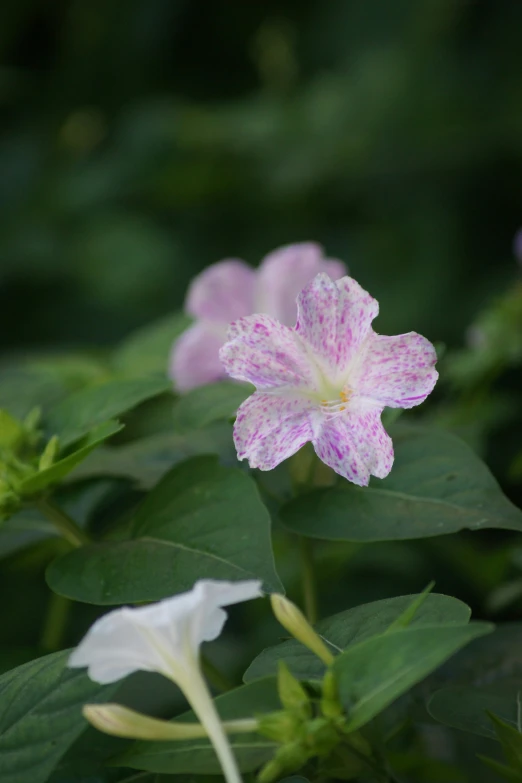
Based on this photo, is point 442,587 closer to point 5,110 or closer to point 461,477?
point 461,477

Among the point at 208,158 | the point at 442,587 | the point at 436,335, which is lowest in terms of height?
the point at 436,335

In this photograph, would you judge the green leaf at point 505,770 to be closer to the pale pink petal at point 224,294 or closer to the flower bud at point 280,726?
the flower bud at point 280,726

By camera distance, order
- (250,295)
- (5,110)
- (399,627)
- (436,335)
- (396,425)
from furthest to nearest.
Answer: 1. (5,110)
2. (436,335)
3. (250,295)
4. (396,425)
5. (399,627)

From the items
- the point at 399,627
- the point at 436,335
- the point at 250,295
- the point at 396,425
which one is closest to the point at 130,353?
the point at 250,295

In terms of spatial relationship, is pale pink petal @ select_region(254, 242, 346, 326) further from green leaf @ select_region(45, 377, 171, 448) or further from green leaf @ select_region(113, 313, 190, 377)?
green leaf @ select_region(45, 377, 171, 448)

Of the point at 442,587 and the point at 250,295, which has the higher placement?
the point at 250,295

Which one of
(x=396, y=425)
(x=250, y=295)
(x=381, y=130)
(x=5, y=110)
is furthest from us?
(x=5, y=110)

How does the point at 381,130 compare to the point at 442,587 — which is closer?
the point at 442,587
